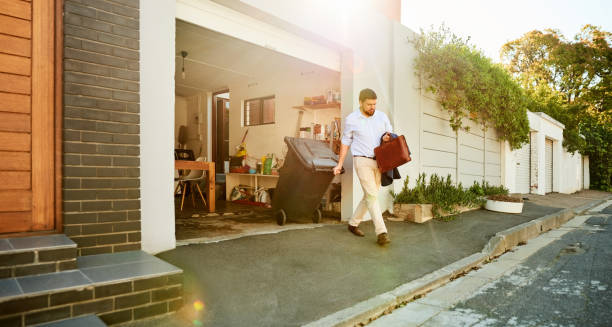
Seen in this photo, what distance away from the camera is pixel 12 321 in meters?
2.23

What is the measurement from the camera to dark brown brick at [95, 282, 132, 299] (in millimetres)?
2562

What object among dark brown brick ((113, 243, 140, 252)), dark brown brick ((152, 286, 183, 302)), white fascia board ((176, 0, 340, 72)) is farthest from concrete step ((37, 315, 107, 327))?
white fascia board ((176, 0, 340, 72))

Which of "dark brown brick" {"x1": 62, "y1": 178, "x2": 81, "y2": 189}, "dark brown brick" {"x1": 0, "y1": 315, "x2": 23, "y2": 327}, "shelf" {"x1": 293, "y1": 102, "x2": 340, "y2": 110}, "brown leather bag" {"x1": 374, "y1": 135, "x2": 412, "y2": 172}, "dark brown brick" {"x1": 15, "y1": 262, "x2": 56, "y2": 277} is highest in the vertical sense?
"shelf" {"x1": 293, "y1": 102, "x2": 340, "y2": 110}

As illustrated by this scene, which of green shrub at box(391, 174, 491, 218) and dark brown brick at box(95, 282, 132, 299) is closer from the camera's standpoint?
dark brown brick at box(95, 282, 132, 299)

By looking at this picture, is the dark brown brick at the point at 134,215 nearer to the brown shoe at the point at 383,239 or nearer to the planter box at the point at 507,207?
the brown shoe at the point at 383,239

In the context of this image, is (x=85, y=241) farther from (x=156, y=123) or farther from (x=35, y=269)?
(x=156, y=123)

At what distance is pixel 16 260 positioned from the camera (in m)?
2.65

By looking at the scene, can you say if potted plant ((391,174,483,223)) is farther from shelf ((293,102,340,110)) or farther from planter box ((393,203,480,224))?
shelf ((293,102,340,110))

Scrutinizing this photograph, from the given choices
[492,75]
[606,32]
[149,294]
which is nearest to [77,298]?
[149,294]

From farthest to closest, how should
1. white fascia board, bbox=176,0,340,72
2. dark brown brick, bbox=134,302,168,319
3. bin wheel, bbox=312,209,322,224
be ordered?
bin wheel, bbox=312,209,322,224 < white fascia board, bbox=176,0,340,72 < dark brown brick, bbox=134,302,168,319

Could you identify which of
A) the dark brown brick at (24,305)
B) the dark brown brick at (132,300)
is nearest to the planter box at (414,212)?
the dark brown brick at (132,300)

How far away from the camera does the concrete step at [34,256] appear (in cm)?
263

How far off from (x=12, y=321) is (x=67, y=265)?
0.65 meters

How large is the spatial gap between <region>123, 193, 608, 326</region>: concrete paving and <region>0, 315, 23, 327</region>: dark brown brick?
2.15ft
